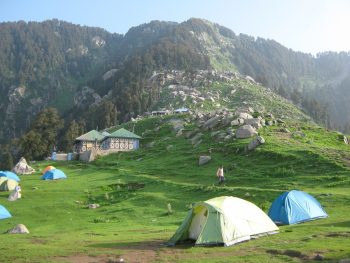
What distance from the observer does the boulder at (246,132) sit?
6962 centimetres

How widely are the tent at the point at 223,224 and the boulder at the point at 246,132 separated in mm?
43482

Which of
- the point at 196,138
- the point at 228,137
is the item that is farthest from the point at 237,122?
the point at 196,138

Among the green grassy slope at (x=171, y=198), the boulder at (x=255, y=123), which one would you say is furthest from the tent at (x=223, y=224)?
the boulder at (x=255, y=123)

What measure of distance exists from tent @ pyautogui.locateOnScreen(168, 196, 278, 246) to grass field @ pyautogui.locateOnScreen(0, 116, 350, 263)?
73 centimetres

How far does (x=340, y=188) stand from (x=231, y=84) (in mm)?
147928

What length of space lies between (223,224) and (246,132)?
153 ft

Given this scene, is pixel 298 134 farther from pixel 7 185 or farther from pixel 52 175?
pixel 7 185

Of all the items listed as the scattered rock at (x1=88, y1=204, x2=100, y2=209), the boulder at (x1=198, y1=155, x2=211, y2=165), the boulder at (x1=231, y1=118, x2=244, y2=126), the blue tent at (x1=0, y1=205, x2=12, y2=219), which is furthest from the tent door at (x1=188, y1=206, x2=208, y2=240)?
the boulder at (x1=231, y1=118, x2=244, y2=126)

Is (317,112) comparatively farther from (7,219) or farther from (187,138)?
(7,219)

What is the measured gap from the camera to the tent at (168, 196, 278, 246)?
79.2ft

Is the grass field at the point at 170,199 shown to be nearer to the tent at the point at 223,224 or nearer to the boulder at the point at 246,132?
the tent at the point at 223,224

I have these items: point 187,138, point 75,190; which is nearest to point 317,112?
point 187,138

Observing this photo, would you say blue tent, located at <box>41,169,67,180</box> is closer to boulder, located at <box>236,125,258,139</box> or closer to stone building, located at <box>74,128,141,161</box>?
stone building, located at <box>74,128,141,161</box>

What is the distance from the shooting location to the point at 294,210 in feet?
100
